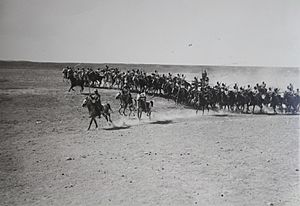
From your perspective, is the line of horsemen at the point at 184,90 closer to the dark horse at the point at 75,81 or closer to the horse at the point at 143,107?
the dark horse at the point at 75,81

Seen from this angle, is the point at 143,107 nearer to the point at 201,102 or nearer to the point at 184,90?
the point at 201,102

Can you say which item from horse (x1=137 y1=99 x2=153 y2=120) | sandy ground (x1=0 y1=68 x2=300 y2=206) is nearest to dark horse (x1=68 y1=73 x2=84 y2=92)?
horse (x1=137 y1=99 x2=153 y2=120)

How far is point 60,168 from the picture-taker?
2.44 meters

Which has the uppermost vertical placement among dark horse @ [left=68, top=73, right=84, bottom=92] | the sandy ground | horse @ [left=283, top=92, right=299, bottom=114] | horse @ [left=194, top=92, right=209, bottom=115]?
dark horse @ [left=68, top=73, right=84, bottom=92]

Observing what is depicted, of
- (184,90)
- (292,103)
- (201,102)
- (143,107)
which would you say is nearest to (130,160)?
(143,107)

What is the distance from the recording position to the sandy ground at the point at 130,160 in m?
2.30

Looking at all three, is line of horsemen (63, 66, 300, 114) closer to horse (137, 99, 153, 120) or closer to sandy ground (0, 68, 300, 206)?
horse (137, 99, 153, 120)

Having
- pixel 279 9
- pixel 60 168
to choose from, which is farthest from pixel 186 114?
pixel 60 168

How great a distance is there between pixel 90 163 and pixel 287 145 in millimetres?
1347

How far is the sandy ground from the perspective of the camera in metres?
2.30

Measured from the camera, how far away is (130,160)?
262 cm

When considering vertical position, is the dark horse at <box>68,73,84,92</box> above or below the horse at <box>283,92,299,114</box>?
above

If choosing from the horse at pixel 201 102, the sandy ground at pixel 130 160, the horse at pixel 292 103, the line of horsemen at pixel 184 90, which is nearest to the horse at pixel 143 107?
the sandy ground at pixel 130 160

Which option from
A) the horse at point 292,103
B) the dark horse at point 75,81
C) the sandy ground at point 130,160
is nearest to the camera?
the sandy ground at point 130,160
